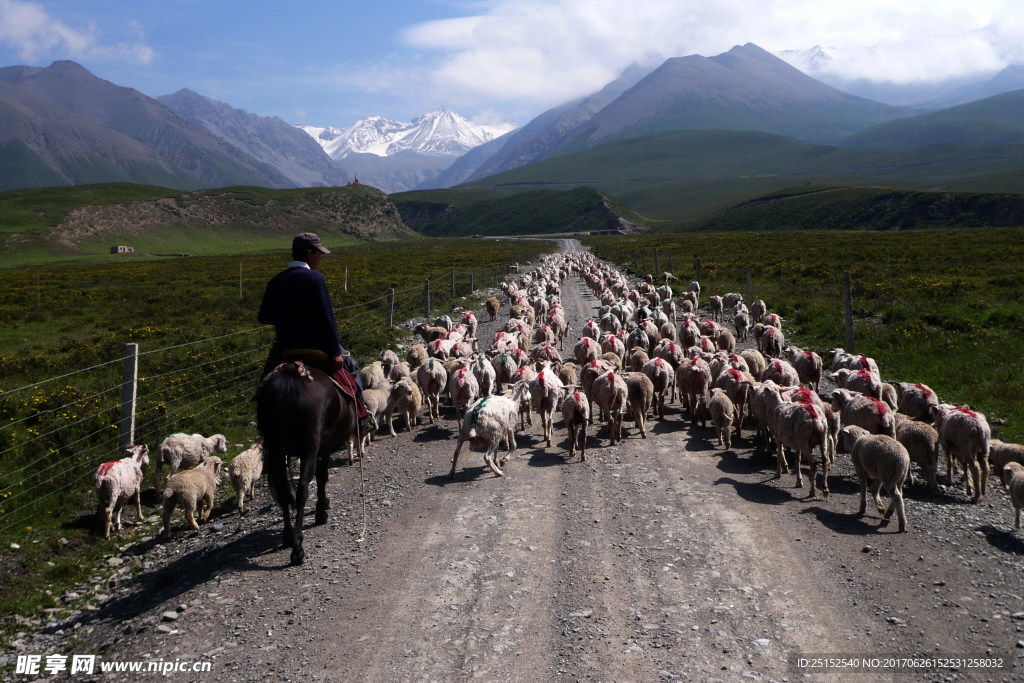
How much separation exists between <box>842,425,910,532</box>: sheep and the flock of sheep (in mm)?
14

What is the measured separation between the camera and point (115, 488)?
7.95m

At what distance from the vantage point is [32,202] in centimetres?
14512

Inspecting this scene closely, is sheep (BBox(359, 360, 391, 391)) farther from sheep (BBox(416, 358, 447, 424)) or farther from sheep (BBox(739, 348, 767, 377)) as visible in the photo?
sheep (BBox(739, 348, 767, 377))

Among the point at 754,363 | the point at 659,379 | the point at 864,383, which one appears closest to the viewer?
the point at 864,383

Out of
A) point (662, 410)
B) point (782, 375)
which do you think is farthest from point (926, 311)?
point (662, 410)

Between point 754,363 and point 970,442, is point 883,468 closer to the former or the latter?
point 970,442

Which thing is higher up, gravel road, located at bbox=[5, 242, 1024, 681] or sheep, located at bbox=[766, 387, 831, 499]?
sheep, located at bbox=[766, 387, 831, 499]

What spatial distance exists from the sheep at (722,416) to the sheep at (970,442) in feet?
9.93

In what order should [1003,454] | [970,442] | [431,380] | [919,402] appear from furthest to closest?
[431,380] → [919,402] → [1003,454] → [970,442]

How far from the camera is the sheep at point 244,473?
28.5 ft

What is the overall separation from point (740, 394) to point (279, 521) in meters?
8.09

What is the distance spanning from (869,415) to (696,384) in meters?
3.32

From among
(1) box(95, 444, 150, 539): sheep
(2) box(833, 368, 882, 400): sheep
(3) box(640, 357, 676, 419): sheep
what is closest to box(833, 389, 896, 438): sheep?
(2) box(833, 368, 882, 400): sheep

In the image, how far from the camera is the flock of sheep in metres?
8.18
